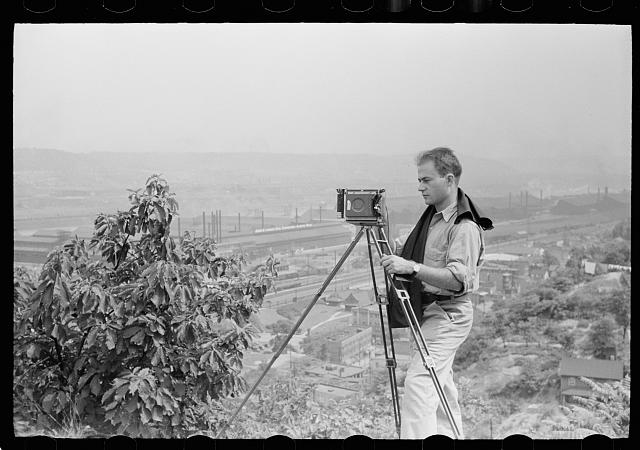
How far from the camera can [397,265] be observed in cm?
352

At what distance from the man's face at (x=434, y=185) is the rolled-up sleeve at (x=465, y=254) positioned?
0.19 meters

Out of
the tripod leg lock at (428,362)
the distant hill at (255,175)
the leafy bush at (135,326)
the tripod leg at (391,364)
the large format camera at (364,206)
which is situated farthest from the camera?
the distant hill at (255,175)

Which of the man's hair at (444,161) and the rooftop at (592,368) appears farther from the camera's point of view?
the rooftop at (592,368)

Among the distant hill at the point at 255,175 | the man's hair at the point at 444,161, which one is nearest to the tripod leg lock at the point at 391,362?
the distant hill at the point at 255,175

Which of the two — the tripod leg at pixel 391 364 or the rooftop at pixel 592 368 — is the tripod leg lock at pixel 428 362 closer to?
the tripod leg at pixel 391 364

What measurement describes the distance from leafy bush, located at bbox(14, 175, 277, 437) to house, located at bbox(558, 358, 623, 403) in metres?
1.62

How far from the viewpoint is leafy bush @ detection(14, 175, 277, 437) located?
3.88m

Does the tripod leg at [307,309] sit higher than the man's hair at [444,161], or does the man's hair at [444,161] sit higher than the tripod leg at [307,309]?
the man's hair at [444,161]

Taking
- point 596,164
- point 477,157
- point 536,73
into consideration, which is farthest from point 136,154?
point 596,164

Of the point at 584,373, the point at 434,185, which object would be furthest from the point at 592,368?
the point at 434,185

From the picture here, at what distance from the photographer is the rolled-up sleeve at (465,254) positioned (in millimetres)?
3510

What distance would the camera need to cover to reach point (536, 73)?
3988 millimetres

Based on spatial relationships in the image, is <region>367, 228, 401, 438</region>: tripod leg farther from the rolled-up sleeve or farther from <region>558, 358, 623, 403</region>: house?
<region>558, 358, 623, 403</region>: house
